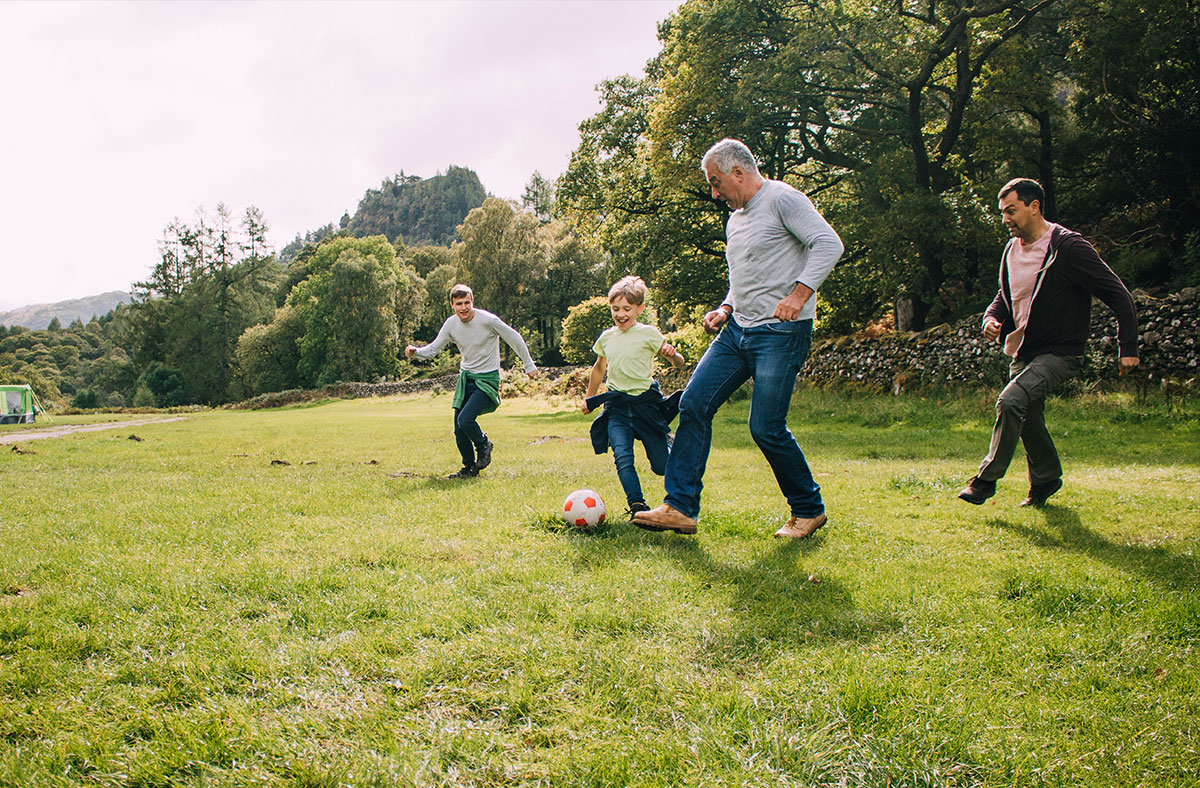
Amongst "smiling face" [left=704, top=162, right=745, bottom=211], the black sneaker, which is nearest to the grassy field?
"smiling face" [left=704, top=162, right=745, bottom=211]

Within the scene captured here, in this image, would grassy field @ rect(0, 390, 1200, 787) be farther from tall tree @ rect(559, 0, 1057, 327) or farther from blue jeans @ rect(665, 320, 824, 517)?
tall tree @ rect(559, 0, 1057, 327)

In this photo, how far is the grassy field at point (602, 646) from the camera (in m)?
1.97

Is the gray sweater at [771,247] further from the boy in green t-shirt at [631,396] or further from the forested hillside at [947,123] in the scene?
the forested hillside at [947,123]

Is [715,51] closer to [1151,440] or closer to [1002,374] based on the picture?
[1002,374]

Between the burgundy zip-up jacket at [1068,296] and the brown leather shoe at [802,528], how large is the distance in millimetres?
2300

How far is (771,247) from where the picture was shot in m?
4.39

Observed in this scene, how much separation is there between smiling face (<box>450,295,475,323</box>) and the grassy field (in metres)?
3.30

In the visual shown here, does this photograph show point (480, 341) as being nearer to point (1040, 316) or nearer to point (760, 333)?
point (760, 333)

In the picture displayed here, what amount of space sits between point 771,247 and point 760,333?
1.95ft

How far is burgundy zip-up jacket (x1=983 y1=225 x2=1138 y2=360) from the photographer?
4.73m

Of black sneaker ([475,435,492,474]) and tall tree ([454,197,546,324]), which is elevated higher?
tall tree ([454,197,546,324])

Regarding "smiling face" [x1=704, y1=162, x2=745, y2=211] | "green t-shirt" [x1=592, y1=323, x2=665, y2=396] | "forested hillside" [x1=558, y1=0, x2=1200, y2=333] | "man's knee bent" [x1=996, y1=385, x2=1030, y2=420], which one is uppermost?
"forested hillside" [x1=558, y1=0, x2=1200, y2=333]

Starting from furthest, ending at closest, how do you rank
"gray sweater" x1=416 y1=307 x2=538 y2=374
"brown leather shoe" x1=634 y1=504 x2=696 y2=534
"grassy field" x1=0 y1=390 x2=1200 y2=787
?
"gray sweater" x1=416 y1=307 x2=538 y2=374 < "brown leather shoe" x1=634 y1=504 x2=696 y2=534 < "grassy field" x1=0 y1=390 x2=1200 y2=787

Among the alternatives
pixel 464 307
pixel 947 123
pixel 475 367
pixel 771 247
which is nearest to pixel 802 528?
pixel 771 247
